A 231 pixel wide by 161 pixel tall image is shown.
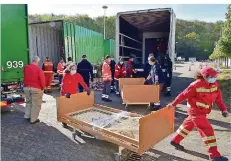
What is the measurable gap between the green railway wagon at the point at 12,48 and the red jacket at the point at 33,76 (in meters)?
0.98

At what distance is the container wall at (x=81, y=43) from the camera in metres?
10.9

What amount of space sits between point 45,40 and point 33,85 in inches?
261

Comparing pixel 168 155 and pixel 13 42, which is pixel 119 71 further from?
pixel 168 155

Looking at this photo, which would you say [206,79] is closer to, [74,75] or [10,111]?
[74,75]

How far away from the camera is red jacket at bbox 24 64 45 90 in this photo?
536 centimetres

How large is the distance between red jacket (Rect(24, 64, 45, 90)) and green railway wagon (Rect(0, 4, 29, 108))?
980mm

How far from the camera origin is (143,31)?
13.1 m

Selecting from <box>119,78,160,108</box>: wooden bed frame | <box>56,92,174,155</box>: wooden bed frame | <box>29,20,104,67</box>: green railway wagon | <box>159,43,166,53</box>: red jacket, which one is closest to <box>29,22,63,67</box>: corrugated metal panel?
<box>29,20,104,67</box>: green railway wagon

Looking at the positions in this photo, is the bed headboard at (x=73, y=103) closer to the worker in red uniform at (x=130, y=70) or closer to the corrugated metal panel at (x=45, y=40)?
the worker in red uniform at (x=130, y=70)

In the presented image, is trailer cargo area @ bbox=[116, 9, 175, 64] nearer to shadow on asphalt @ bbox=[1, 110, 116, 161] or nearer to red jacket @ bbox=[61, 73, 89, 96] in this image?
red jacket @ bbox=[61, 73, 89, 96]

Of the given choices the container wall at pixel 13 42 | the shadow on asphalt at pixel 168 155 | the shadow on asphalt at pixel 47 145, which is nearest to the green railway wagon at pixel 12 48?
the container wall at pixel 13 42

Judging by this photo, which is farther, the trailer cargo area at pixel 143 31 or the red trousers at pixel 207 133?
the trailer cargo area at pixel 143 31

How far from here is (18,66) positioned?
6.34 meters

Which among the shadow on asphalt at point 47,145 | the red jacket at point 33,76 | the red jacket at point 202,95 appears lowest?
the shadow on asphalt at point 47,145
